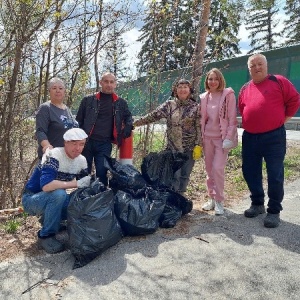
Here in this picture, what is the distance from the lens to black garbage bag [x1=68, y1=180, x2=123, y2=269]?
304 cm

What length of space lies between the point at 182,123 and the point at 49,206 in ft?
5.97

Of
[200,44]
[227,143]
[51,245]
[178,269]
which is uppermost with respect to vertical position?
[200,44]

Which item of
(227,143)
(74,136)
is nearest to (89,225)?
(74,136)

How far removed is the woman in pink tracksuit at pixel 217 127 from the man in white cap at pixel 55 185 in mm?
1545

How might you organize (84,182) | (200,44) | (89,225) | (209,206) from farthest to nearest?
(200,44)
(209,206)
(84,182)
(89,225)

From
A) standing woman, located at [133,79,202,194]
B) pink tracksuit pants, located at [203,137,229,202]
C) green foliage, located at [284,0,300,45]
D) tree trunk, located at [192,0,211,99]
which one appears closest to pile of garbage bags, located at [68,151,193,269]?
standing woman, located at [133,79,202,194]

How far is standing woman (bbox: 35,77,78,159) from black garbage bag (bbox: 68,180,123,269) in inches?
32.5

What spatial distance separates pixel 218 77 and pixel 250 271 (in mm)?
2138

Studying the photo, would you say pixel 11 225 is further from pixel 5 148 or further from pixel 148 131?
pixel 148 131

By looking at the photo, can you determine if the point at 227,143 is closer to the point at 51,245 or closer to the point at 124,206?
the point at 124,206

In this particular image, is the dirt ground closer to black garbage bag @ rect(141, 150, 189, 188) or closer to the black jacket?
black garbage bag @ rect(141, 150, 189, 188)

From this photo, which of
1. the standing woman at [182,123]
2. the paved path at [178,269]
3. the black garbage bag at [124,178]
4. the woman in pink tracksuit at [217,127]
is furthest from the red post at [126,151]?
the paved path at [178,269]

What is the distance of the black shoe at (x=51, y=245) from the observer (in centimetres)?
327

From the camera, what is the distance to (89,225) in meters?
3.10
